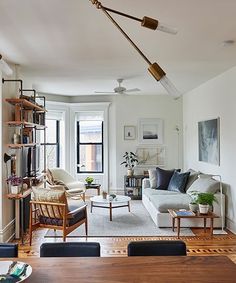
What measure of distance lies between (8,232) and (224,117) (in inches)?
154

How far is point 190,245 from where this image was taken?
4.43 meters

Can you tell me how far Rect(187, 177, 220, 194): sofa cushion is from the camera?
5340 mm

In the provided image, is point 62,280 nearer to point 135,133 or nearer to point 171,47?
point 171,47

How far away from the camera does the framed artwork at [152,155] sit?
8.30 m

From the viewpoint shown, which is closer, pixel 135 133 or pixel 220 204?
pixel 220 204

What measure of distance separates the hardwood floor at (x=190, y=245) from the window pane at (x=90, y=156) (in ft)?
11.8

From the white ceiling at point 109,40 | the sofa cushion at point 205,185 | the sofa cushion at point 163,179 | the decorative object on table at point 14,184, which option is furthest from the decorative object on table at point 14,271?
the sofa cushion at point 163,179

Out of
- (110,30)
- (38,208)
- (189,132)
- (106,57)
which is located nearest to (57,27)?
(110,30)

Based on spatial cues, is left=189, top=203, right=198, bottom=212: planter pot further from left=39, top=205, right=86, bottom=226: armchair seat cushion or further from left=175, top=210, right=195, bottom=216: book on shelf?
left=39, top=205, right=86, bottom=226: armchair seat cushion

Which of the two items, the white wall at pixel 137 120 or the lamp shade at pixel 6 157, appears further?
the white wall at pixel 137 120

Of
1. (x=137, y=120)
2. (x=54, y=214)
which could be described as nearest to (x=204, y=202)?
(x=54, y=214)

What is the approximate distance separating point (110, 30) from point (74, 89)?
4.09 meters

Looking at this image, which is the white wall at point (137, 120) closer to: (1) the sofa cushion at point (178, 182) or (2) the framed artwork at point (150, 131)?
(2) the framed artwork at point (150, 131)

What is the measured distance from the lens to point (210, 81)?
20.2 feet
